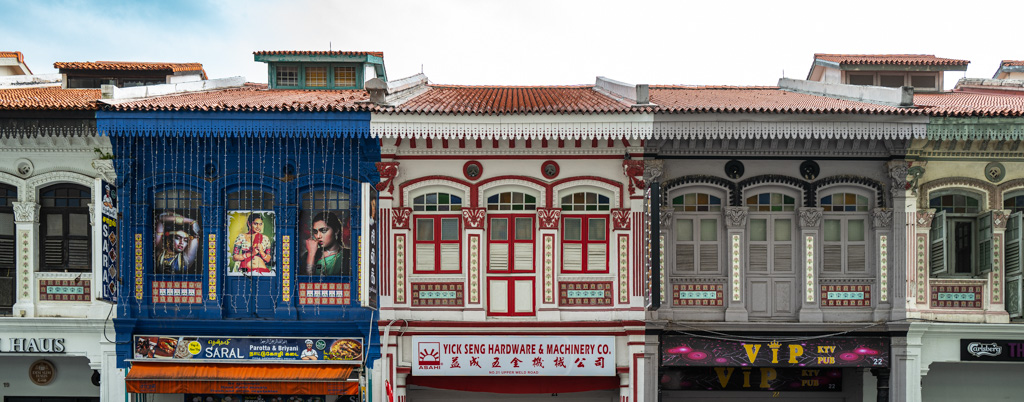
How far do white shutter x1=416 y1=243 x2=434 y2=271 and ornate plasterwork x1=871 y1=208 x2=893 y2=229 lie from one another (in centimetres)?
761

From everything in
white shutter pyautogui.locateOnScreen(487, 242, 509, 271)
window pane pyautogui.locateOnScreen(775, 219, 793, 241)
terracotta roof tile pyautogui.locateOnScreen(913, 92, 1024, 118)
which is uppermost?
terracotta roof tile pyautogui.locateOnScreen(913, 92, 1024, 118)

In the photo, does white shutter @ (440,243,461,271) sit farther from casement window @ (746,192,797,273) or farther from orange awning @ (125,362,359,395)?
casement window @ (746,192,797,273)

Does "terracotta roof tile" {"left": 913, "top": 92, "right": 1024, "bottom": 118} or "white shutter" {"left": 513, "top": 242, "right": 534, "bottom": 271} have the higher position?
"terracotta roof tile" {"left": 913, "top": 92, "right": 1024, "bottom": 118}

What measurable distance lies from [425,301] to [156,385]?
469 centimetres

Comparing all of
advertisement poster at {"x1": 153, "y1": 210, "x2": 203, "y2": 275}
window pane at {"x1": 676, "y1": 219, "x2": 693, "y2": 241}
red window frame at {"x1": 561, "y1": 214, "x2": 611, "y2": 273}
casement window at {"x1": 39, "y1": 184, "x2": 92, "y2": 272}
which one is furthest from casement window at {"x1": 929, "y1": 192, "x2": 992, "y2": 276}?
casement window at {"x1": 39, "y1": 184, "x2": 92, "y2": 272}

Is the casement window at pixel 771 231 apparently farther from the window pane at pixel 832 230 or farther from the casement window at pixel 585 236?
the casement window at pixel 585 236

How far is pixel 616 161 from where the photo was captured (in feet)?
42.9

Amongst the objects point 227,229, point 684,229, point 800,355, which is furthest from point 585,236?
point 227,229

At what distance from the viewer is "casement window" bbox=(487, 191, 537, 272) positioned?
43.2ft

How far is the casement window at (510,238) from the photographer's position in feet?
43.2

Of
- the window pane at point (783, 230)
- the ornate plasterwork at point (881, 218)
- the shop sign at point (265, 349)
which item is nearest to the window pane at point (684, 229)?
the window pane at point (783, 230)

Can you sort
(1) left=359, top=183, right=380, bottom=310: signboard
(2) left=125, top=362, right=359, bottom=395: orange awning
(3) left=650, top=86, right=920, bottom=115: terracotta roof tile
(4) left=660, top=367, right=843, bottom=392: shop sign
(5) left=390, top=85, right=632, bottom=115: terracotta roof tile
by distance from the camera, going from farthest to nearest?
(4) left=660, top=367, right=843, bottom=392: shop sign → (2) left=125, top=362, right=359, bottom=395: orange awning → (5) left=390, top=85, right=632, bottom=115: terracotta roof tile → (3) left=650, top=86, right=920, bottom=115: terracotta roof tile → (1) left=359, top=183, right=380, bottom=310: signboard

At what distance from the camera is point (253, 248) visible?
13125 mm

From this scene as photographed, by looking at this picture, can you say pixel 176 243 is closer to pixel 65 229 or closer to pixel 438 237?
pixel 65 229
